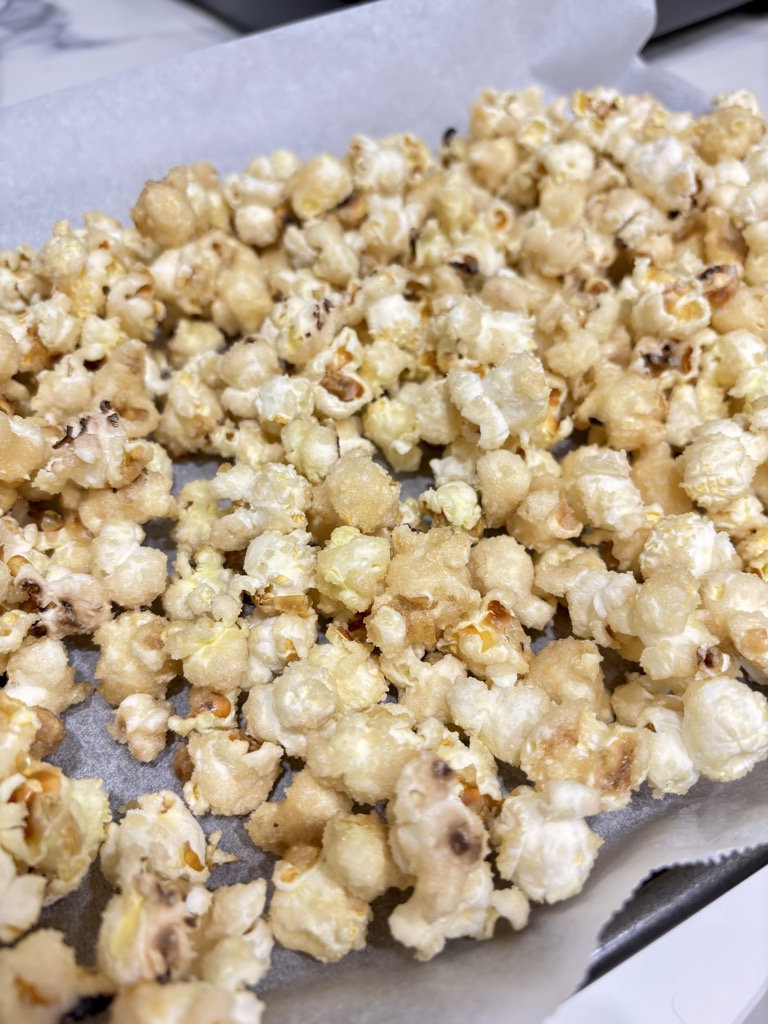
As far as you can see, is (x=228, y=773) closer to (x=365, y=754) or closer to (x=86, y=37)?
(x=365, y=754)

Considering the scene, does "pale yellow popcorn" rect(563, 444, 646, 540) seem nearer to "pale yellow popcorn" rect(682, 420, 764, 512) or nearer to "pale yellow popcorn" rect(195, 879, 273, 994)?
"pale yellow popcorn" rect(682, 420, 764, 512)

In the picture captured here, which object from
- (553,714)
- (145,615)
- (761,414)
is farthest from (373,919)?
(761,414)

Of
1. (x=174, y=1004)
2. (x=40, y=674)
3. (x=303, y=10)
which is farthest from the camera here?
(x=303, y=10)

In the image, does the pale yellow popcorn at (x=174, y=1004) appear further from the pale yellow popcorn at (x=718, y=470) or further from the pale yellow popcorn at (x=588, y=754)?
the pale yellow popcorn at (x=718, y=470)

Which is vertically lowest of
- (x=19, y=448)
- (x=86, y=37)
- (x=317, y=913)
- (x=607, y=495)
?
(x=317, y=913)

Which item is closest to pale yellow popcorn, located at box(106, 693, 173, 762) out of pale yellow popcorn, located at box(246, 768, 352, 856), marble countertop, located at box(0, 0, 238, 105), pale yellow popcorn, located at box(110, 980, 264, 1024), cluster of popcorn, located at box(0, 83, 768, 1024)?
cluster of popcorn, located at box(0, 83, 768, 1024)

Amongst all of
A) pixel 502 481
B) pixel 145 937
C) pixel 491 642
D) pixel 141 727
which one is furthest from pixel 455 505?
pixel 145 937
